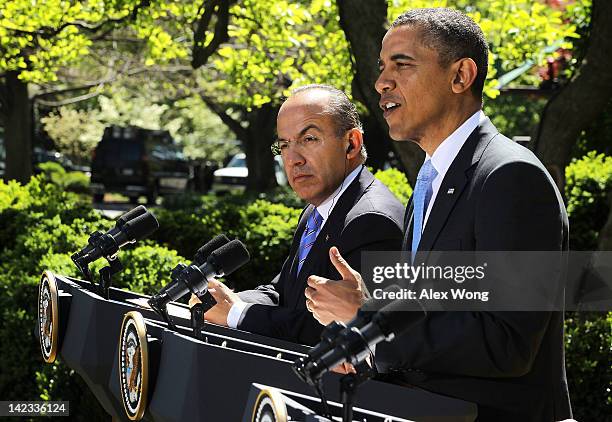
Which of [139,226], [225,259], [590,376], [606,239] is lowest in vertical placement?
[590,376]

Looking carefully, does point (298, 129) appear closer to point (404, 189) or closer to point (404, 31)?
point (404, 31)

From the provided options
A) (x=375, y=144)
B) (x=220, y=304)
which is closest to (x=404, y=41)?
(x=220, y=304)

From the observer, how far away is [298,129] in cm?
411

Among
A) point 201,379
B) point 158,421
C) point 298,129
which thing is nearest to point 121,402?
point 158,421

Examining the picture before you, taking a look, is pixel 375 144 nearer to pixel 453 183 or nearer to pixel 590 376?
pixel 590 376

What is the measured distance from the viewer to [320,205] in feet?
13.9

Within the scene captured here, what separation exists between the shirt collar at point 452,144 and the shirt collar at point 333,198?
1.13m

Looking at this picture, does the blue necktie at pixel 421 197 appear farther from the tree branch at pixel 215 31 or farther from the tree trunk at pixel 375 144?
the tree trunk at pixel 375 144

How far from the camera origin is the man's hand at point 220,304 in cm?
409

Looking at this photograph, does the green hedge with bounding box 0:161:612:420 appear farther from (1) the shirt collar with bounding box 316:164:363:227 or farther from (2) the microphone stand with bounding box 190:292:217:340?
(2) the microphone stand with bounding box 190:292:217:340

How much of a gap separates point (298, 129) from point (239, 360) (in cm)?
142

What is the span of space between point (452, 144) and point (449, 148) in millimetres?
16

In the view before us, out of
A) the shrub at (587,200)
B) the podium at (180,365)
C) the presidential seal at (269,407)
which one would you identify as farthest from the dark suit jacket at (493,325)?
the shrub at (587,200)

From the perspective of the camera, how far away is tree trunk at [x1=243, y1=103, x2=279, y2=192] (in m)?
28.7
